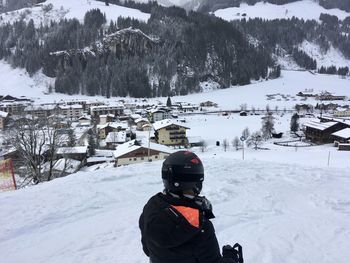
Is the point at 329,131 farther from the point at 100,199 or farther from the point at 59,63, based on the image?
the point at 59,63

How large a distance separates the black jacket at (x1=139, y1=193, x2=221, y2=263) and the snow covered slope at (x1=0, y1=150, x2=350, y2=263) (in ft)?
9.83

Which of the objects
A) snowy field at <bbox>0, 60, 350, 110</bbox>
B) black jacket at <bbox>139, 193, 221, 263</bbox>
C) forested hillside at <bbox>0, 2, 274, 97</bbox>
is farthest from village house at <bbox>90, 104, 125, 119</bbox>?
black jacket at <bbox>139, 193, 221, 263</bbox>

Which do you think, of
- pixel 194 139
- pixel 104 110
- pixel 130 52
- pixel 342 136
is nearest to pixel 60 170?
pixel 194 139

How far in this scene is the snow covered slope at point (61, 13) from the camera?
598 ft

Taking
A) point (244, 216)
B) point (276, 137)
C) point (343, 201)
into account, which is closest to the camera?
point (244, 216)

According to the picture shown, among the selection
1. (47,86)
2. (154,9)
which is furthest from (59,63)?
(154,9)

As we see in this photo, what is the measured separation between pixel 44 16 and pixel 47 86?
67.6m

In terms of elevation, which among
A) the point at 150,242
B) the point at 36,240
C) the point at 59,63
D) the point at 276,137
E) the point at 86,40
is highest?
the point at 86,40

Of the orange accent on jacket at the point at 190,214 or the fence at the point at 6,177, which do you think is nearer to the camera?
the orange accent on jacket at the point at 190,214

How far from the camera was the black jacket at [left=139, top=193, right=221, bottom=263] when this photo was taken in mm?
2225

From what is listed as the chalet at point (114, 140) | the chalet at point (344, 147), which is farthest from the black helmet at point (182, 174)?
the chalet at point (114, 140)

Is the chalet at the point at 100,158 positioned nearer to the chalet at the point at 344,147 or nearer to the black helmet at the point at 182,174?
the chalet at the point at 344,147

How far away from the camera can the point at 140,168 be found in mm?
11703

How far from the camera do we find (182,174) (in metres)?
2.36
